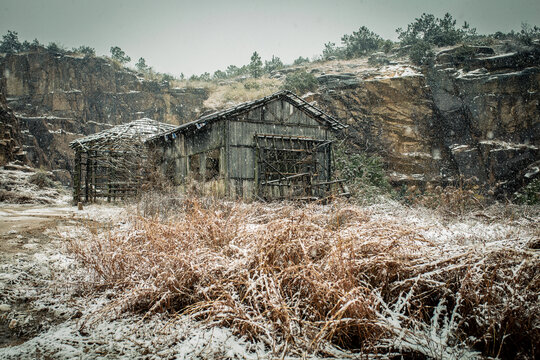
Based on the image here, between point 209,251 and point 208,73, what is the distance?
1691 inches

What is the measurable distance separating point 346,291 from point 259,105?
11534 millimetres

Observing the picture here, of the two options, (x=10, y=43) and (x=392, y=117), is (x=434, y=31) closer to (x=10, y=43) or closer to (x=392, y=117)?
(x=392, y=117)

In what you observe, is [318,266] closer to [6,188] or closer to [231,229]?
[231,229]

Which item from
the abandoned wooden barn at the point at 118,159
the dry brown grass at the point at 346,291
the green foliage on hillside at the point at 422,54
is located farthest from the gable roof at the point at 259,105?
the green foliage on hillside at the point at 422,54

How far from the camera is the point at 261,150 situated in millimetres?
12641

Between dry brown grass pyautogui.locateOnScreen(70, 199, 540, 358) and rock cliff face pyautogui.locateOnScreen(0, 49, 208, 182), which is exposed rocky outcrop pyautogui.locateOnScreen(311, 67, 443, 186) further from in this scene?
dry brown grass pyautogui.locateOnScreen(70, 199, 540, 358)

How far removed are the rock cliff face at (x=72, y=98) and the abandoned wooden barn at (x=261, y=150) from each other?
22665 mm

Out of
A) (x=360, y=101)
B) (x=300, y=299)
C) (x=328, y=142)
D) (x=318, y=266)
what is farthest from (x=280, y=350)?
(x=360, y=101)

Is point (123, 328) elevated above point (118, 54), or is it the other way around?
point (118, 54)

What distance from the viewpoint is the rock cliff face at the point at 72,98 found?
1222 inches

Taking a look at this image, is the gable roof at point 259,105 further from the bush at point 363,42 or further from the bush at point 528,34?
A: the bush at point 363,42

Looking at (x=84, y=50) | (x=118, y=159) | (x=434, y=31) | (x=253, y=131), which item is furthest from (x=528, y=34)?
(x=84, y=50)

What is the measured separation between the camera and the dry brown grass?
1803 millimetres

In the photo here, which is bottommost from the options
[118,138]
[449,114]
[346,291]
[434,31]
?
[346,291]
